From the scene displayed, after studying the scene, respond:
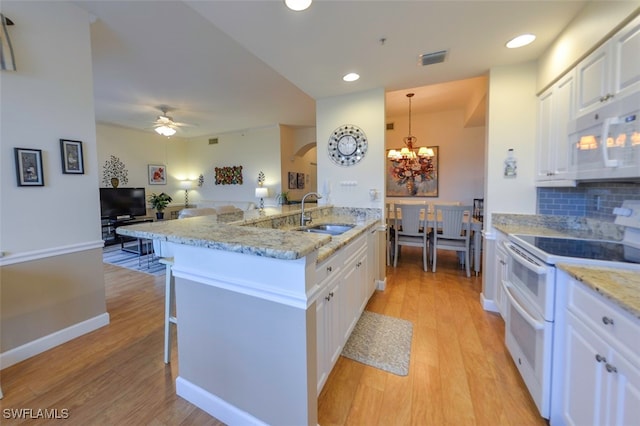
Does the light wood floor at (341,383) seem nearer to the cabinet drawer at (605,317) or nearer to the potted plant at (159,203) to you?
the cabinet drawer at (605,317)

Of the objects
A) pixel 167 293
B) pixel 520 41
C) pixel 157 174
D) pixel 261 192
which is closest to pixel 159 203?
pixel 157 174

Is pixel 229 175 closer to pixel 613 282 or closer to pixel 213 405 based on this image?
pixel 213 405

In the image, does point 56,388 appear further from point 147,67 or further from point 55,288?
point 147,67

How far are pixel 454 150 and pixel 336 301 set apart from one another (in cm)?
508

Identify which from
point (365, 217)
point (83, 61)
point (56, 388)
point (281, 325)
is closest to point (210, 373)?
point (281, 325)

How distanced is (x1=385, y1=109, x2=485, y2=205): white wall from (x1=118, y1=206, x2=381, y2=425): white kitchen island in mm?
4905

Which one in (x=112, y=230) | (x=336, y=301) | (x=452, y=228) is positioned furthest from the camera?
(x=112, y=230)

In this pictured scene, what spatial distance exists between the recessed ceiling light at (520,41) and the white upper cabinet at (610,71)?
440 millimetres

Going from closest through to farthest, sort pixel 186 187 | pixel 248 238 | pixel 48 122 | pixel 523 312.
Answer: pixel 248 238, pixel 523 312, pixel 48 122, pixel 186 187

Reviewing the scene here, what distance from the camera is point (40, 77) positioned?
76.5 inches

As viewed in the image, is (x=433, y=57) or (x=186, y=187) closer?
(x=433, y=57)

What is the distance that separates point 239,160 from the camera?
280 inches

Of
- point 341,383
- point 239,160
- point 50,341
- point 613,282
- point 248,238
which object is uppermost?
point 239,160

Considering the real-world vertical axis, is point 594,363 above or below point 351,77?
below
